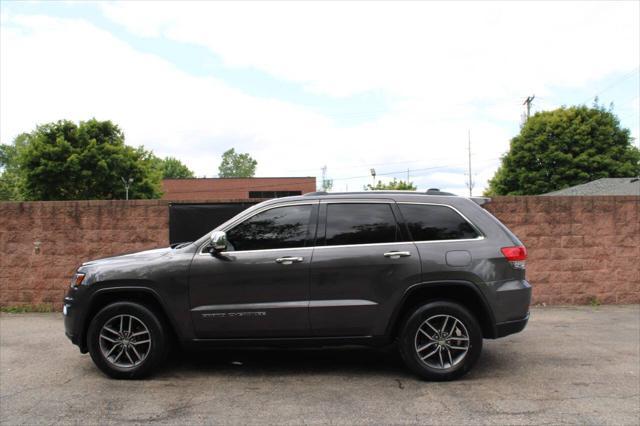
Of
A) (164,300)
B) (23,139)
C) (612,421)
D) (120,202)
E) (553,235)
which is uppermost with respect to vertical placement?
(23,139)

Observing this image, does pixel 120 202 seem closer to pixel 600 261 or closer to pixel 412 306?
pixel 412 306

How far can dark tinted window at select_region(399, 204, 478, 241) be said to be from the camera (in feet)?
16.1

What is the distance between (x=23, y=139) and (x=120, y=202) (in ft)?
302

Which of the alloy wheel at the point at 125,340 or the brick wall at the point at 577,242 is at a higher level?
the brick wall at the point at 577,242

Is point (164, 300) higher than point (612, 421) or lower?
higher

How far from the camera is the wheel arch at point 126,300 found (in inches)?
189

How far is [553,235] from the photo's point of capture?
879 cm

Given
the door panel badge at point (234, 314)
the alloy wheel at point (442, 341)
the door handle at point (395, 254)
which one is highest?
the door handle at point (395, 254)

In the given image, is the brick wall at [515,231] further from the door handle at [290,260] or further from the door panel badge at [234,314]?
the door handle at [290,260]

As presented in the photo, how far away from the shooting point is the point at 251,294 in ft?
15.6

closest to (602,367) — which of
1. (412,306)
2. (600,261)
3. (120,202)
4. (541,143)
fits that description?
(412,306)

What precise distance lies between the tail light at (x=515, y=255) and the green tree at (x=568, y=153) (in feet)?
104

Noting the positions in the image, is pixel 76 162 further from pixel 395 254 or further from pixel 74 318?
pixel 395 254

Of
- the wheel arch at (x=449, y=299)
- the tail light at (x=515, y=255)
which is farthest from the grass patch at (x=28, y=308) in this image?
the tail light at (x=515, y=255)
